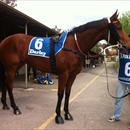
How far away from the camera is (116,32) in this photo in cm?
678

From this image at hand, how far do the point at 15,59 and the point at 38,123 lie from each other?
72.1 inches

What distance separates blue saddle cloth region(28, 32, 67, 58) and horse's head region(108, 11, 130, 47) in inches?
42.7

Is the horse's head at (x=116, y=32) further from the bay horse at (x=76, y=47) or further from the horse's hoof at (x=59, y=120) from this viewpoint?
the horse's hoof at (x=59, y=120)

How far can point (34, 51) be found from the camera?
25.2 ft

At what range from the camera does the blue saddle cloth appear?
23.8ft

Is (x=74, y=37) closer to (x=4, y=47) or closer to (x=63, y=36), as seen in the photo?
(x=63, y=36)

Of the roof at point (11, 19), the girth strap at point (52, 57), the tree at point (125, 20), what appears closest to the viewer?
the girth strap at point (52, 57)

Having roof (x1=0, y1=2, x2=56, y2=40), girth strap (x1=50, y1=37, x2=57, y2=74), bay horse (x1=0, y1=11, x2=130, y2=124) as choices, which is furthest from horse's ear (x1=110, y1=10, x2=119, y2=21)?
roof (x1=0, y1=2, x2=56, y2=40)

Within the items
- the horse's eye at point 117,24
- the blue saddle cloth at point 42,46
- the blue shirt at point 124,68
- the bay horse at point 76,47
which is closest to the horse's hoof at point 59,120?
the bay horse at point 76,47

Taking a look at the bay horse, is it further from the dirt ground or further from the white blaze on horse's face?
the dirt ground

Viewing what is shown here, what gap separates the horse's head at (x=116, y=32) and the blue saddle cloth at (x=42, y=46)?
3.56 feet

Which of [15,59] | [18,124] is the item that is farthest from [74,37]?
[18,124]

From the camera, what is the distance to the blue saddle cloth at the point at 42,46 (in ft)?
23.8

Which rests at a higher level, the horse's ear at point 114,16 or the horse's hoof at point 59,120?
the horse's ear at point 114,16
